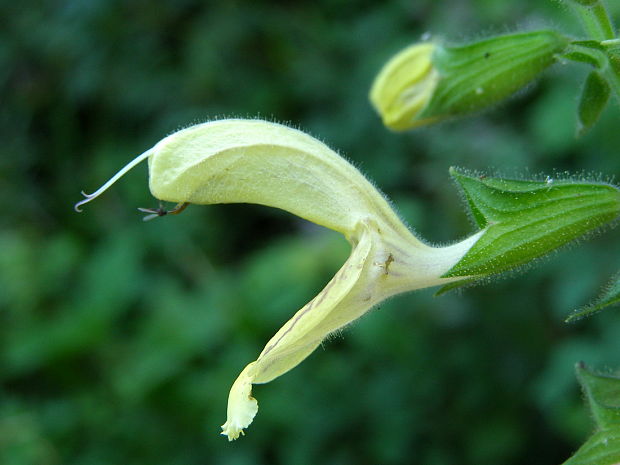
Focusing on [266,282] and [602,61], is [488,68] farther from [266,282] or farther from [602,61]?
[266,282]

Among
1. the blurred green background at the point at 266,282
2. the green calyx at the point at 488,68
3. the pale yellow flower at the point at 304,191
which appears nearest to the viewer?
the pale yellow flower at the point at 304,191

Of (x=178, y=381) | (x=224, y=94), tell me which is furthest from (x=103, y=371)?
(x=224, y=94)

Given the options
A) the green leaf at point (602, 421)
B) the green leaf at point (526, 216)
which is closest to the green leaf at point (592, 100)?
the green leaf at point (526, 216)

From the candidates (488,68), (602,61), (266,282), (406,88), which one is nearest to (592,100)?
(602,61)

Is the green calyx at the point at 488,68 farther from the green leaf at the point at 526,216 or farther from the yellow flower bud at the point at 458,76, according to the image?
the green leaf at the point at 526,216

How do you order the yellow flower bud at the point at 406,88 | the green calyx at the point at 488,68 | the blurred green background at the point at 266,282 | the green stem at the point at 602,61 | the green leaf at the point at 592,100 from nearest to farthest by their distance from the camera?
the green stem at the point at 602,61
the green leaf at the point at 592,100
the green calyx at the point at 488,68
the yellow flower bud at the point at 406,88
the blurred green background at the point at 266,282

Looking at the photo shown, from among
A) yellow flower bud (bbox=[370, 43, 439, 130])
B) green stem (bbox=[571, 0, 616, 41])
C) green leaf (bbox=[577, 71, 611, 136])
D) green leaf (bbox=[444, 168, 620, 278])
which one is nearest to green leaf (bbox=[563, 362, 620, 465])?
green leaf (bbox=[444, 168, 620, 278])

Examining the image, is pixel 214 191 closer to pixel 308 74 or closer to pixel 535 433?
pixel 535 433
